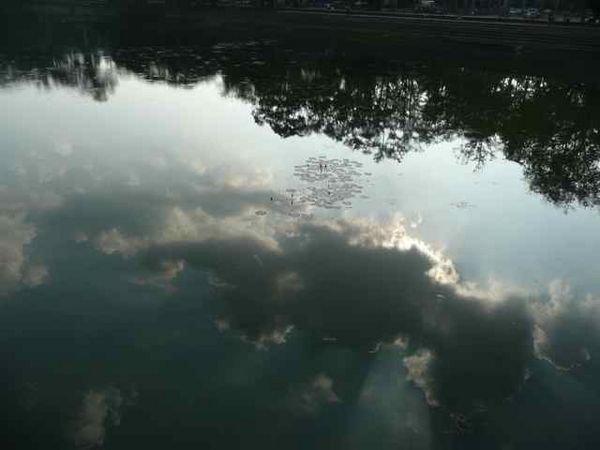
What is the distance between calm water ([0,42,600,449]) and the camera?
8.05 meters

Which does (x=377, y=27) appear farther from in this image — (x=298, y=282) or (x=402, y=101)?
(x=298, y=282)

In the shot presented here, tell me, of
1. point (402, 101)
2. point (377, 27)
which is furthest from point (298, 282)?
point (377, 27)

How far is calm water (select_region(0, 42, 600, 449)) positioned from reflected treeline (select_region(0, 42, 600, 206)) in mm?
243

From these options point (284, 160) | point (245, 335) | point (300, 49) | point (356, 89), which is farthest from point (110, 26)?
point (245, 335)

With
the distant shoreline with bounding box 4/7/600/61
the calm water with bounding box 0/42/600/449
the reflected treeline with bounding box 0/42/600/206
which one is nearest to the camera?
the calm water with bounding box 0/42/600/449

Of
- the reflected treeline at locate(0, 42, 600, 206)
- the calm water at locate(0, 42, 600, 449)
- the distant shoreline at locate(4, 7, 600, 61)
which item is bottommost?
the calm water at locate(0, 42, 600, 449)

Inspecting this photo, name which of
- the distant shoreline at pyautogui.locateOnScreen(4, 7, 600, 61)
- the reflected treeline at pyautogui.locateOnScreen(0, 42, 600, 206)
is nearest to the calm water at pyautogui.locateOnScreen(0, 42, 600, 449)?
the reflected treeline at pyautogui.locateOnScreen(0, 42, 600, 206)

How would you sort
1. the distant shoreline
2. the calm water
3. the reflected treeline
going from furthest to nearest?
the distant shoreline
the reflected treeline
the calm water

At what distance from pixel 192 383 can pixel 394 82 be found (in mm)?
28694

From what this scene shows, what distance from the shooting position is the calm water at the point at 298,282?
8.05m

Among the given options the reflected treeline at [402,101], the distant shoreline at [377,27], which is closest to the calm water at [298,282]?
the reflected treeline at [402,101]

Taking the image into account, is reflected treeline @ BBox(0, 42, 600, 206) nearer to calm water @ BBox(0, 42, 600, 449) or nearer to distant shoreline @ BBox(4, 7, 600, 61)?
calm water @ BBox(0, 42, 600, 449)

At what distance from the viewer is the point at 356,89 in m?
30.5

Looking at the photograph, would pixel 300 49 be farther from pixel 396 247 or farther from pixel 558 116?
pixel 396 247
